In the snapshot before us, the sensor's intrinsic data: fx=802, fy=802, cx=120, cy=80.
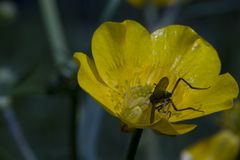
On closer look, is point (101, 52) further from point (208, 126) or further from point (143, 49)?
point (208, 126)

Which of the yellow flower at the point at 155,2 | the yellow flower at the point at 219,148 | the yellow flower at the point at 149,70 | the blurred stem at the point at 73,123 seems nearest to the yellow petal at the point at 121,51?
the yellow flower at the point at 149,70

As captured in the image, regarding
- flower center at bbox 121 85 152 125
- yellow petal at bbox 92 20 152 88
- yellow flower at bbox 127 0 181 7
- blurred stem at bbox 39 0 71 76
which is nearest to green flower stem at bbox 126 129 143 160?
flower center at bbox 121 85 152 125

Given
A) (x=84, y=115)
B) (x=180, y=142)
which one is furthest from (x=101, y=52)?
(x=180, y=142)

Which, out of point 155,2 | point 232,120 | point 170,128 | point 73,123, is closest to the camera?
point 170,128

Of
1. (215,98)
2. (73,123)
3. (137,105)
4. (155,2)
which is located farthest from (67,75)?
(155,2)

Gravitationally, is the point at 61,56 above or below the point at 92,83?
below

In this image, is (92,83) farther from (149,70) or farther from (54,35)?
(54,35)
